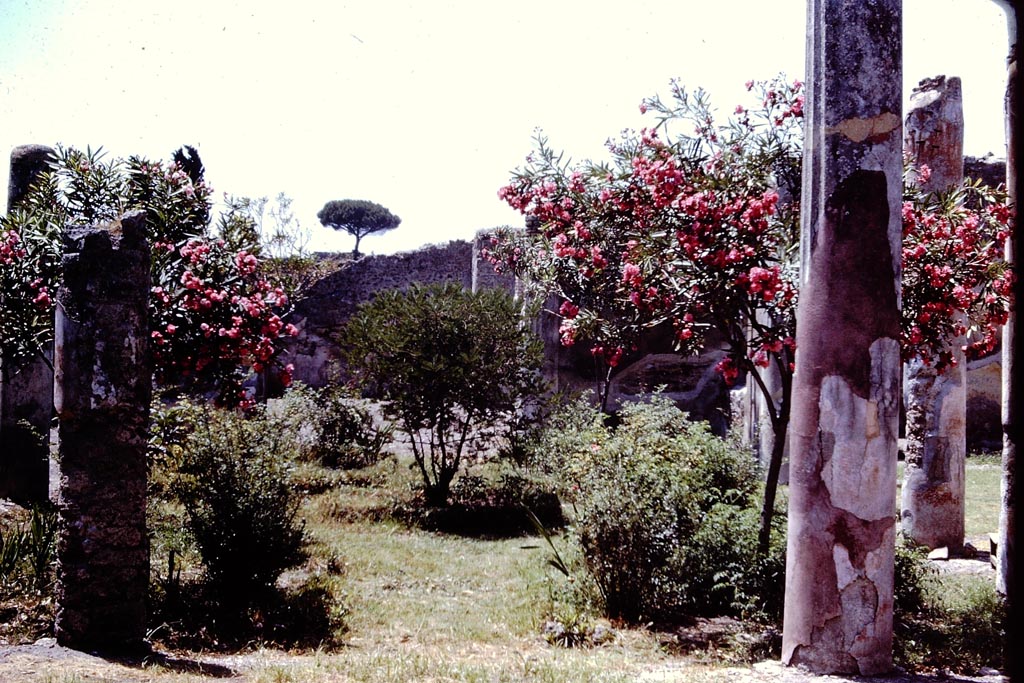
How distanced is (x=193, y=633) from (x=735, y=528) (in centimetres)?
358

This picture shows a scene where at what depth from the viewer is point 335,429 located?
11.6 m

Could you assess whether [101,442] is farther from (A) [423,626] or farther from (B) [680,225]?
(B) [680,225]

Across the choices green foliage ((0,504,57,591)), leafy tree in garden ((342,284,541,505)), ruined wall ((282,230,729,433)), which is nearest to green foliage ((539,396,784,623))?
green foliage ((0,504,57,591))

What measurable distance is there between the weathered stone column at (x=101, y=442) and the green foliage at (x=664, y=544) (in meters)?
2.90

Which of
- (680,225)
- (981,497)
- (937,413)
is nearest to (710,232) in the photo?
(680,225)

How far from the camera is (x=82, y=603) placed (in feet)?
14.8

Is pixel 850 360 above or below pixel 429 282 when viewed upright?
below

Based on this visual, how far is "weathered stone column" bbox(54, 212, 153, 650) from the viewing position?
4.55m

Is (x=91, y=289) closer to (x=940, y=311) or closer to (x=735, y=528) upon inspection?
(x=735, y=528)

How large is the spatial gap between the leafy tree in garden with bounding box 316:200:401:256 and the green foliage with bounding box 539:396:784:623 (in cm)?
4089

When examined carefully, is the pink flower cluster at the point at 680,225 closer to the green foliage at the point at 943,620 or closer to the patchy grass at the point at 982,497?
the green foliage at the point at 943,620

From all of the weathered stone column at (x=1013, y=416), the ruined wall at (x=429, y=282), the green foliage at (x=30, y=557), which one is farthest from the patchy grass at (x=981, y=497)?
the green foliage at (x=30, y=557)

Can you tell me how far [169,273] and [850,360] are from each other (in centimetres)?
477

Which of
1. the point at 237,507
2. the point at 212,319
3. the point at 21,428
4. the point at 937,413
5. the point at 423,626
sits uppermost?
the point at 212,319
